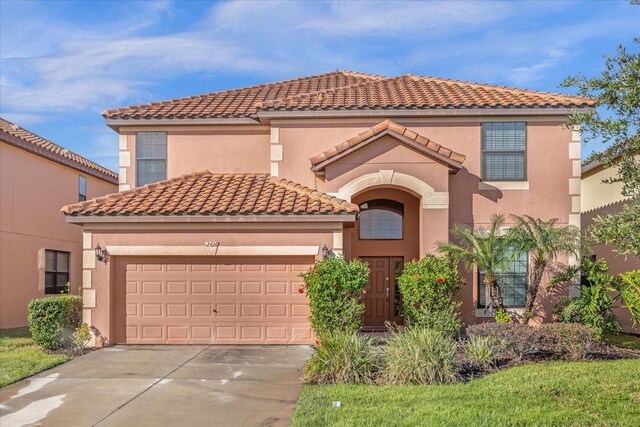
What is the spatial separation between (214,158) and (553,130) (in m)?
10.0

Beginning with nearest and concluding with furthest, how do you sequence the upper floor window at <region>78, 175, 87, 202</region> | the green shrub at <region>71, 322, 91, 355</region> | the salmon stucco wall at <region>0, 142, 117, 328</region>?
1. the green shrub at <region>71, 322, 91, 355</region>
2. the salmon stucco wall at <region>0, 142, 117, 328</region>
3. the upper floor window at <region>78, 175, 87, 202</region>

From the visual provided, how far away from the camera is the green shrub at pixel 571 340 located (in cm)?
1173

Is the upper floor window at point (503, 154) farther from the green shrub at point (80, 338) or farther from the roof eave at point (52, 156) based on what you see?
the roof eave at point (52, 156)

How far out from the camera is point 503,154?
1625cm

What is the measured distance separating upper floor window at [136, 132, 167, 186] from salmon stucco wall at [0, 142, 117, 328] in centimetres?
481

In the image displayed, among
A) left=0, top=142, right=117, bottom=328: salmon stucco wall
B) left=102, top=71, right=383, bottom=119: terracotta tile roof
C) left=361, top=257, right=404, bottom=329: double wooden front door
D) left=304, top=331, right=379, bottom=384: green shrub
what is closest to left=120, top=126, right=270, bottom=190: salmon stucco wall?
left=102, top=71, right=383, bottom=119: terracotta tile roof

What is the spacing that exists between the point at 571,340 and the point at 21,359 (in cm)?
1178

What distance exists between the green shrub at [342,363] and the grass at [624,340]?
7.58m

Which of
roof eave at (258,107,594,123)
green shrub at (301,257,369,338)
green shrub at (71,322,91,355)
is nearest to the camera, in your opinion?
green shrub at (301,257,369,338)

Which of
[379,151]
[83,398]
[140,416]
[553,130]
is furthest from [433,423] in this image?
[553,130]

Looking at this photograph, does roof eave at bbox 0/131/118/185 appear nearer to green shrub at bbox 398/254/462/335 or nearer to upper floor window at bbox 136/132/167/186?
upper floor window at bbox 136/132/167/186

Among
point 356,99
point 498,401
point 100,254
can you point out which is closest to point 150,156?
point 100,254

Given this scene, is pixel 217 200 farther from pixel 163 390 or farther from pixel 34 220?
pixel 34 220

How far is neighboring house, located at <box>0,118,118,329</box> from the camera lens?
1856 cm
